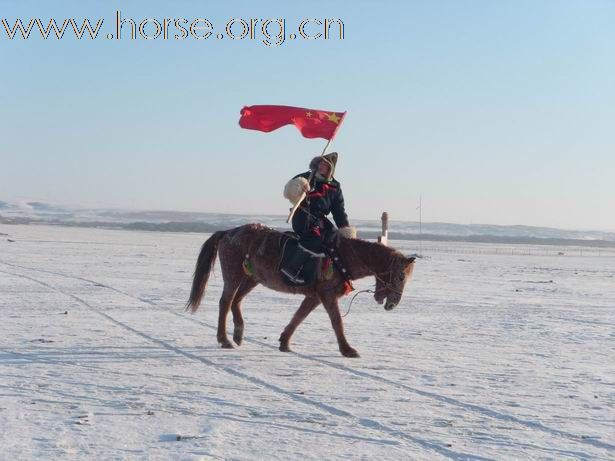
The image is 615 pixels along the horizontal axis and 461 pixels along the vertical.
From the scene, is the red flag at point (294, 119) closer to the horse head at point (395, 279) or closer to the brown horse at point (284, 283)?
the brown horse at point (284, 283)

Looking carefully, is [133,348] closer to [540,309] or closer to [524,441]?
[524,441]

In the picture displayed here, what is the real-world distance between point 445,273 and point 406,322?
16973 millimetres

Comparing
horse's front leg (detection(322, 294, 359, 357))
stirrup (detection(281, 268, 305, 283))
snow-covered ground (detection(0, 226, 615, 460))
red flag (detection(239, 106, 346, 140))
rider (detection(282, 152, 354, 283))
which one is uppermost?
red flag (detection(239, 106, 346, 140))

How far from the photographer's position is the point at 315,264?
10047mm

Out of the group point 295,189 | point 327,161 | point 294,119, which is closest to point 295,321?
point 295,189

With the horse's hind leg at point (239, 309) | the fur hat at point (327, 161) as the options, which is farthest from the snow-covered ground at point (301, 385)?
the fur hat at point (327, 161)

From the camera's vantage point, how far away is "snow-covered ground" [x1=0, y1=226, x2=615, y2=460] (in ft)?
18.8

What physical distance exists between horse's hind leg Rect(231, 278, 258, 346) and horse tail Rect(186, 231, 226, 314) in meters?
0.57

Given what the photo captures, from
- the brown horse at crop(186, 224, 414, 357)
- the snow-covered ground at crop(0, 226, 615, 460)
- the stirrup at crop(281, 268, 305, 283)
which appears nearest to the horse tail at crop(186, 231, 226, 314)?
the brown horse at crop(186, 224, 414, 357)

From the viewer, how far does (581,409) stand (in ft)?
23.1

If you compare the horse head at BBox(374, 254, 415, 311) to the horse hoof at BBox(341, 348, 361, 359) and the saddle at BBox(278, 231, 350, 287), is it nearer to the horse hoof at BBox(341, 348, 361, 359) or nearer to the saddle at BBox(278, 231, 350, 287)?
the saddle at BBox(278, 231, 350, 287)

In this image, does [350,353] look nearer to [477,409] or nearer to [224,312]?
[224,312]

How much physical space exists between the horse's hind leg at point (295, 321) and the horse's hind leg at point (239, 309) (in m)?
0.74

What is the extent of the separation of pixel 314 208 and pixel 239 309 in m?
1.72
